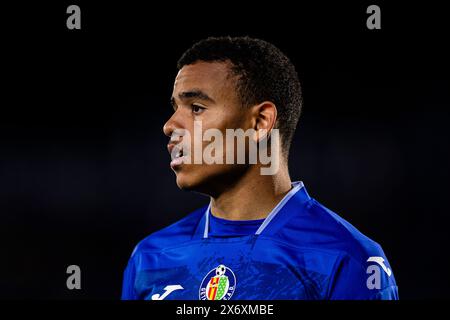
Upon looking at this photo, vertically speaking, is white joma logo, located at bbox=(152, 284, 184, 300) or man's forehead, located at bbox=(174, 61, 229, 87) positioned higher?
man's forehead, located at bbox=(174, 61, 229, 87)

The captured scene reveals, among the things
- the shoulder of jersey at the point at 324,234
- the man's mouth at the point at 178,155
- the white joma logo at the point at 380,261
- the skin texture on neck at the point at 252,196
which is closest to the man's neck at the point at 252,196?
the skin texture on neck at the point at 252,196

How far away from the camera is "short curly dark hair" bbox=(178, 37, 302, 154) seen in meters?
2.73

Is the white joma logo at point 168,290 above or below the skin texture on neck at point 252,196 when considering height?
below

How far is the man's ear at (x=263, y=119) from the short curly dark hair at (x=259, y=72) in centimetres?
3

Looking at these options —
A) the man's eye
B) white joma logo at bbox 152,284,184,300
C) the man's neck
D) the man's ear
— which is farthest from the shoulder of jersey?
the man's eye

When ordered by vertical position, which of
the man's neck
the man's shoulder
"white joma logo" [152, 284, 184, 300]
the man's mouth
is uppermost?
the man's mouth

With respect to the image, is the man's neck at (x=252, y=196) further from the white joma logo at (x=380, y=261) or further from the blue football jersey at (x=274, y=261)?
the white joma logo at (x=380, y=261)

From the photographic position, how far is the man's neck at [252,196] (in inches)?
106

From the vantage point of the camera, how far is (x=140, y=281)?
2.86 metres

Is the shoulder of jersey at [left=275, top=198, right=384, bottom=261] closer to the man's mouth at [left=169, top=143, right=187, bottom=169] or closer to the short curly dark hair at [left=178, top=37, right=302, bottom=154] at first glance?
the short curly dark hair at [left=178, top=37, right=302, bottom=154]

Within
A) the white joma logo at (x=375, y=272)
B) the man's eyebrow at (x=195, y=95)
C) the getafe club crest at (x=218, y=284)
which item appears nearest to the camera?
the white joma logo at (x=375, y=272)

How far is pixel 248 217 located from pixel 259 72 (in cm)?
67

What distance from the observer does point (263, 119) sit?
8.92ft

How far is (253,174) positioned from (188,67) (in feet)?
1.97
